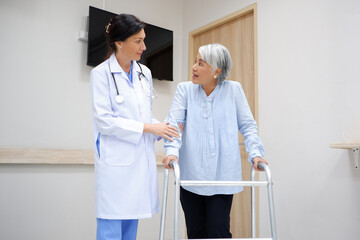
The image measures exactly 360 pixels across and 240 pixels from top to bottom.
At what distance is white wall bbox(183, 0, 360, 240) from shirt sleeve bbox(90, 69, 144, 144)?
4.92ft

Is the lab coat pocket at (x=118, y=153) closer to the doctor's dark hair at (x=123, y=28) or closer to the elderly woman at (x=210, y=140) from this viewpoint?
the elderly woman at (x=210, y=140)

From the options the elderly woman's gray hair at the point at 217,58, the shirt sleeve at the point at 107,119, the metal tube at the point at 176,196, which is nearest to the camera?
the metal tube at the point at 176,196

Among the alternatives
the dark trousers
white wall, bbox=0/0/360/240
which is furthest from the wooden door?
the dark trousers

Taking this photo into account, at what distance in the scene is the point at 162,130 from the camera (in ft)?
4.80

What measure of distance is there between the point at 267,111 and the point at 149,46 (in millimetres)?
1386

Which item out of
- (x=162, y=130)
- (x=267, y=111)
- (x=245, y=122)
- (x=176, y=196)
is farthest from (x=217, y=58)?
(x=267, y=111)

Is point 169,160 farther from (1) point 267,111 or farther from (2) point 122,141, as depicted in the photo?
(1) point 267,111

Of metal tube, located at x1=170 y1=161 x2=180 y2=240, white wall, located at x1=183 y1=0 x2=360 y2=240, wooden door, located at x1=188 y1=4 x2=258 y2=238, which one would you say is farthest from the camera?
wooden door, located at x1=188 y1=4 x2=258 y2=238

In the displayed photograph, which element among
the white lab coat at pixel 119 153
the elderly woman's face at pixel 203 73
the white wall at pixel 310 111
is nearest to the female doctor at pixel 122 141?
the white lab coat at pixel 119 153

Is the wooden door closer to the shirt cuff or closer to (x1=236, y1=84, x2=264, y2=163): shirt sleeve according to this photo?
(x1=236, y1=84, x2=264, y2=163): shirt sleeve

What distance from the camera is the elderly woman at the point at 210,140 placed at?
154 cm

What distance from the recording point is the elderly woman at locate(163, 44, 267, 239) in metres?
1.54

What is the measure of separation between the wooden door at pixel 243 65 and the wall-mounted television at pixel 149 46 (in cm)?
59

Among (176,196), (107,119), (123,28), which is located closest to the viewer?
(176,196)
